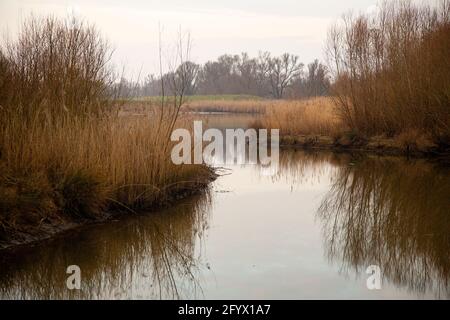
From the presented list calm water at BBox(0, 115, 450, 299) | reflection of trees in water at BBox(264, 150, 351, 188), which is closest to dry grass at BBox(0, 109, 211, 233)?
calm water at BBox(0, 115, 450, 299)

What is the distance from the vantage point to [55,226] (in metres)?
4.72

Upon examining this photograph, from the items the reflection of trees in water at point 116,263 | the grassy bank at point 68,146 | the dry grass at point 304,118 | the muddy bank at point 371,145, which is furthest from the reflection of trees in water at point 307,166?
the reflection of trees in water at point 116,263

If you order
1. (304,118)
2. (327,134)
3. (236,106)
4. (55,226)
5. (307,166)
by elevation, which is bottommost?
(55,226)

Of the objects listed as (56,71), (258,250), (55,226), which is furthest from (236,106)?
(258,250)

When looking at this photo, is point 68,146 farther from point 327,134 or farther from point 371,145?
point 327,134

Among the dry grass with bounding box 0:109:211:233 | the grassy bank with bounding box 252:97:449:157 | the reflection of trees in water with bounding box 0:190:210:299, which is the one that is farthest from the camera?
the grassy bank with bounding box 252:97:449:157

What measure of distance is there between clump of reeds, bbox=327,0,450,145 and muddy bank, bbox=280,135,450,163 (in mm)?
273

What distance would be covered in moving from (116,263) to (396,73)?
999cm

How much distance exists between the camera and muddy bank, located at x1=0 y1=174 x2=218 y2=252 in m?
4.23

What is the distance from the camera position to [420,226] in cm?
520

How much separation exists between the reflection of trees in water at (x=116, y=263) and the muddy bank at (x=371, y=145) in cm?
776

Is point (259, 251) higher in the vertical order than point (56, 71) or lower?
lower

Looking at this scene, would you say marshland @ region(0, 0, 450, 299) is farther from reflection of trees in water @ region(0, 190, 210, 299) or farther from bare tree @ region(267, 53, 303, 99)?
bare tree @ region(267, 53, 303, 99)
